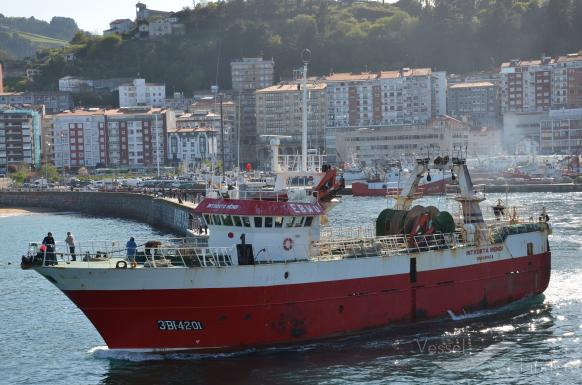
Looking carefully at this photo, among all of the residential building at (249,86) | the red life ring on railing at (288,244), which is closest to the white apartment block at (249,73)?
the residential building at (249,86)

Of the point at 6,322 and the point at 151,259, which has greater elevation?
the point at 151,259

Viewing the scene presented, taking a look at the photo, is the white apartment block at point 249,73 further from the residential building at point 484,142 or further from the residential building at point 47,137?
the residential building at point 484,142

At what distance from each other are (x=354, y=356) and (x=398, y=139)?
351 ft

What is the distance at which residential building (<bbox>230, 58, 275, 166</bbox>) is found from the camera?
163750 mm

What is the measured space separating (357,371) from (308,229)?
17.2 ft

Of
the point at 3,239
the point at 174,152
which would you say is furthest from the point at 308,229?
the point at 174,152

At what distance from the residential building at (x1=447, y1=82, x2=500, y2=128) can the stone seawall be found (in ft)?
237

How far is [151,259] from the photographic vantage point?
29.5 meters

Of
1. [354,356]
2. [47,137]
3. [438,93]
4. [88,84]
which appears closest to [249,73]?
[88,84]

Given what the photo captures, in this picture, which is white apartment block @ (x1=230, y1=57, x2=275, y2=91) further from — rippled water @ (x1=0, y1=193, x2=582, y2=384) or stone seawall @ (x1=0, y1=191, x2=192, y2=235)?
rippled water @ (x1=0, y1=193, x2=582, y2=384)

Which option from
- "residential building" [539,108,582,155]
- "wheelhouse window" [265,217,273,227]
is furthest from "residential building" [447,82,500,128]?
"wheelhouse window" [265,217,273,227]

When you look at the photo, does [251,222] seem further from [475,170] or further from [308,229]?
[475,170]

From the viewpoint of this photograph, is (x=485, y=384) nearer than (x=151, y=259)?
Yes

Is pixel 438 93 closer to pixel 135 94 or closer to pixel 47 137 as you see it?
pixel 135 94
